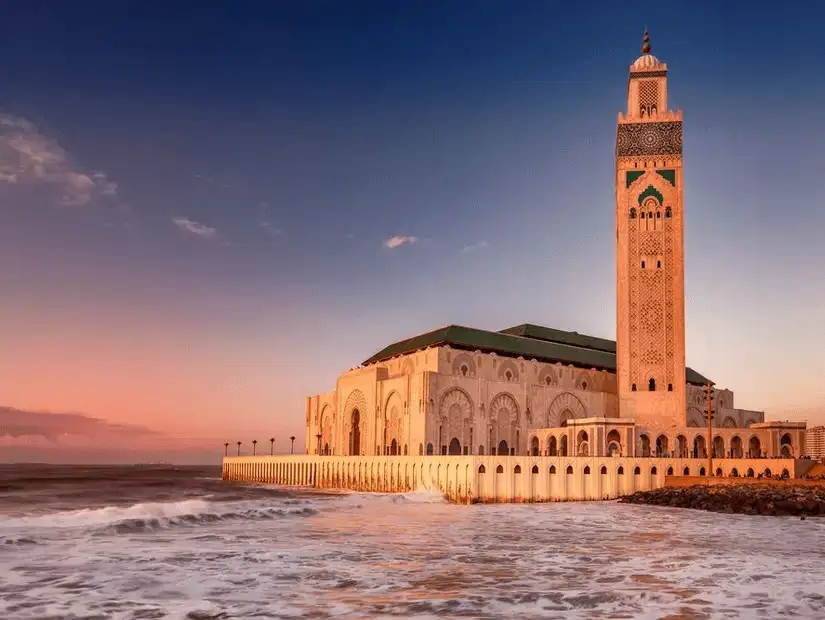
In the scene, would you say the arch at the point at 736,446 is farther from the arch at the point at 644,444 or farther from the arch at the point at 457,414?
the arch at the point at 457,414

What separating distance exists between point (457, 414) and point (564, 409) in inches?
478

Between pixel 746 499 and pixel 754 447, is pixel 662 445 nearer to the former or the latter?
pixel 754 447

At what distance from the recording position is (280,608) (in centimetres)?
1377

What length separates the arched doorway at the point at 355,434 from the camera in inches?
2689

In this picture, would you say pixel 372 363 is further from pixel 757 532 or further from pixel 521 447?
pixel 757 532

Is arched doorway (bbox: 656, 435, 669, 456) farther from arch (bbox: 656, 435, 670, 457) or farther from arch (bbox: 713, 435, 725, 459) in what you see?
arch (bbox: 713, 435, 725, 459)

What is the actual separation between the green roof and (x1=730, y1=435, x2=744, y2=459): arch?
15834mm

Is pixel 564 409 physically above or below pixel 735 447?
above

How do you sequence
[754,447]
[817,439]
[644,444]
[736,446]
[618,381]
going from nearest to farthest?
[754,447], [736,446], [644,444], [618,381], [817,439]

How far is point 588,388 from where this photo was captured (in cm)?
7075

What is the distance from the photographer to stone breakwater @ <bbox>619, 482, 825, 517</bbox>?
117 feet

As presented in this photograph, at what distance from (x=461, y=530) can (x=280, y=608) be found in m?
14.3

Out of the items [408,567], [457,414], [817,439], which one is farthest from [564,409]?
[408,567]

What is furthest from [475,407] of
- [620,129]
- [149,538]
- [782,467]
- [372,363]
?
[149,538]
